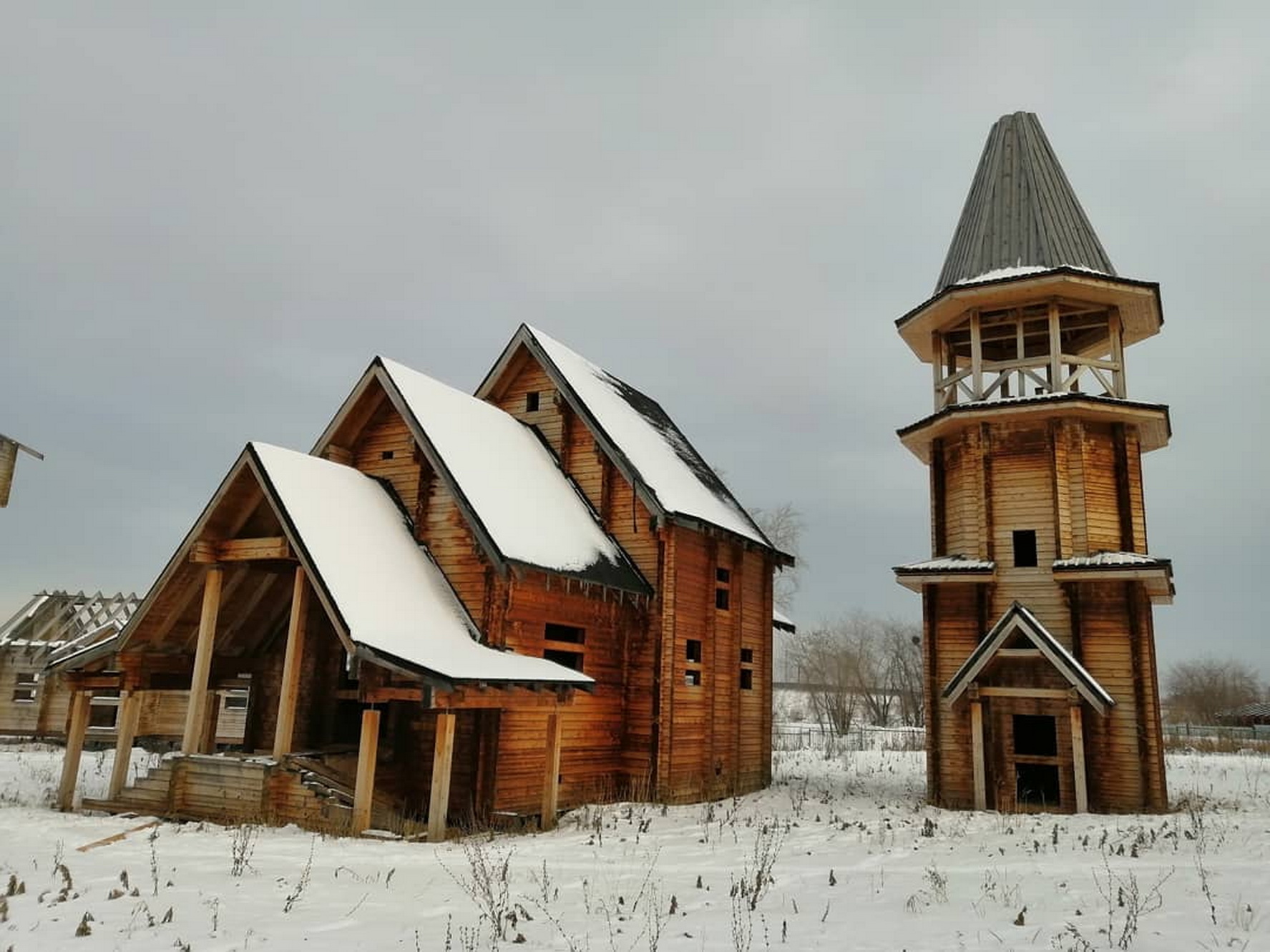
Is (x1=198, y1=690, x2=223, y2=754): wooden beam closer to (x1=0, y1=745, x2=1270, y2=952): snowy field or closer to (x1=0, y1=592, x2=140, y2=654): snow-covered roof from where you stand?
(x1=0, y1=745, x2=1270, y2=952): snowy field

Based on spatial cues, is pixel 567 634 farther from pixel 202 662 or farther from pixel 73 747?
pixel 73 747

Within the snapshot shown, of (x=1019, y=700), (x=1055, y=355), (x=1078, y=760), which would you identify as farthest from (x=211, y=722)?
(x=1055, y=355)

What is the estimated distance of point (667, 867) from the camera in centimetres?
1140

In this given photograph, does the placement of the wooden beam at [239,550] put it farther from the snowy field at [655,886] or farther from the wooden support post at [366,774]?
the snowy field at [655,886]

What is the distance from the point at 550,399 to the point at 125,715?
1136cm

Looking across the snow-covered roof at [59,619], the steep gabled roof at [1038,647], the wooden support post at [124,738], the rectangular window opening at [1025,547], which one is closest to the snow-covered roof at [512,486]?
the steep gabled roof at [1038,647]

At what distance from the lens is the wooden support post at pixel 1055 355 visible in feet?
67.1

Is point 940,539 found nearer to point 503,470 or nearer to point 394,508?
point 503,470

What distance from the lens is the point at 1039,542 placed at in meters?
20.0

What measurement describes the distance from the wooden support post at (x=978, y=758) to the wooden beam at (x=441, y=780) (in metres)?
11.1

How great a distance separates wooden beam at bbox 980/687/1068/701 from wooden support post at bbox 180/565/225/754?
15.0 m

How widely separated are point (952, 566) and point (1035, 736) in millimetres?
5425

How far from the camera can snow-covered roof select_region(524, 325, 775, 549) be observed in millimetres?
20578

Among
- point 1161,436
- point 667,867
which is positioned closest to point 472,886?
point 667,867
